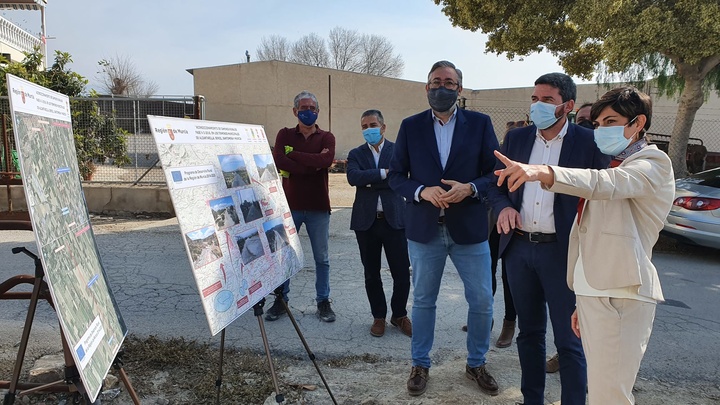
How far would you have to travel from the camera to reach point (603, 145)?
2213mm

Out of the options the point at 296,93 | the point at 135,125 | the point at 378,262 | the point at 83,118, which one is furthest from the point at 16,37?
the point at 378,262

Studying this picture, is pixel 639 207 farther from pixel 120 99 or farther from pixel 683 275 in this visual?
pixel 120 99

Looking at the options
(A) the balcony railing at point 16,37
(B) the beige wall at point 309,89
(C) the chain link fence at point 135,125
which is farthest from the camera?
(B) the beige wall at point 309,89

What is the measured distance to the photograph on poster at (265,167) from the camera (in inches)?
117

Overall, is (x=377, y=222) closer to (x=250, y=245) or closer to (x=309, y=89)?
(x=250, y=245)

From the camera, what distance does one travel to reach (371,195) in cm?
411

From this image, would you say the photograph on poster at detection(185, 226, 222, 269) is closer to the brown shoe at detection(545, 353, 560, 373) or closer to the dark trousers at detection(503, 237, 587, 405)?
the dark trousers at detection(503, 237, 587, 405)

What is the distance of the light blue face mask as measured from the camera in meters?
2.15

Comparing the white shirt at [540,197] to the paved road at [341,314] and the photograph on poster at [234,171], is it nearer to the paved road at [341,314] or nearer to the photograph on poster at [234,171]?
the paved road at [341,314]

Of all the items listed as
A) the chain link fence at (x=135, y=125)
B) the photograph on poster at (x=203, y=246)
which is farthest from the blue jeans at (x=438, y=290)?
the chain link fence at (x=135, y=125)

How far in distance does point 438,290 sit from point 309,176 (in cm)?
168

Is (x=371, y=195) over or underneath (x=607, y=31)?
underneath

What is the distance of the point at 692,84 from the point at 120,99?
1236 centimetres

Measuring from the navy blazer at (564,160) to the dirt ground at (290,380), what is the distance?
3.58ft
